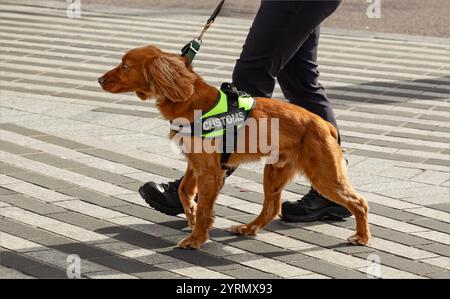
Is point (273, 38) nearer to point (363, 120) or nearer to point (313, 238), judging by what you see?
point (313, 238)

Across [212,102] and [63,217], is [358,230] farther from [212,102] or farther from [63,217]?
[63,217]

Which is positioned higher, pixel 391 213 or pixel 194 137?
pixel 194 137

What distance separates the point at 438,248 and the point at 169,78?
1.65 meters

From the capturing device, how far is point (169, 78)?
5.35 metres

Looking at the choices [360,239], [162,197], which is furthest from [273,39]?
[360,239]

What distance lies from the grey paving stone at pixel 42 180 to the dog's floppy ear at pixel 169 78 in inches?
57.2

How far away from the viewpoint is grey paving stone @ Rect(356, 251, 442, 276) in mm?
5312

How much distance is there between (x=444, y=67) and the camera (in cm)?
1130

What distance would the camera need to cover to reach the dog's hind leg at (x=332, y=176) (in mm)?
5566

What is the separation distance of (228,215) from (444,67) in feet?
18.7

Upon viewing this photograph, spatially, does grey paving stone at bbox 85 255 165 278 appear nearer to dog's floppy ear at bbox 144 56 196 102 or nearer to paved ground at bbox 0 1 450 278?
paved ground at bbox 0 1 450 278

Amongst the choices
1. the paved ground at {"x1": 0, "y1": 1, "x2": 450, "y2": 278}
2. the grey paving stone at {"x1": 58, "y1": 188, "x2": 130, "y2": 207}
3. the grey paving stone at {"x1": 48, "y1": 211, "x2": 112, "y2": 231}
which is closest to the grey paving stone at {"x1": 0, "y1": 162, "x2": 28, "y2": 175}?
the paved ground at {"x1": 0, "y1": 1, "x2": 450, "y2": 278}
